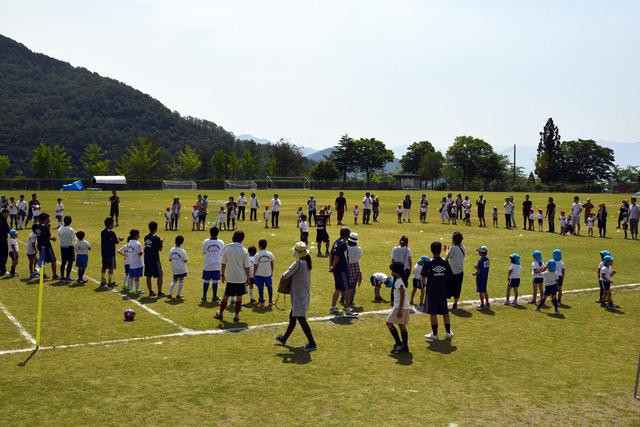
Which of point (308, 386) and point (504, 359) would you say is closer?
point (308, 386)

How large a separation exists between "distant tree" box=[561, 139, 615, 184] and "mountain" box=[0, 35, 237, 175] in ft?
297

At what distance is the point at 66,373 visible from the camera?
8.75m

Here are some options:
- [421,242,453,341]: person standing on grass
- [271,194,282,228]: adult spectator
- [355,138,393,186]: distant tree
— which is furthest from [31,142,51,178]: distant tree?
[421,242,453,341]: person standing on grass

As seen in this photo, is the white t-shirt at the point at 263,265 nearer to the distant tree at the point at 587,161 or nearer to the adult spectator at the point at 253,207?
the adult spectator at the point at 253,207

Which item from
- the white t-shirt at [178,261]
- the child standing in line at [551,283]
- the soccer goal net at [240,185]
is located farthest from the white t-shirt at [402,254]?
the soccer goal net at [240,185]

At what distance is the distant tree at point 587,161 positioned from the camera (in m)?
124

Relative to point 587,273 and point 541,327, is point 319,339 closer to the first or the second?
point 541,327

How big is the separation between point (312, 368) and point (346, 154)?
403ft

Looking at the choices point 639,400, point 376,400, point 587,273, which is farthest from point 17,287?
point 587,273

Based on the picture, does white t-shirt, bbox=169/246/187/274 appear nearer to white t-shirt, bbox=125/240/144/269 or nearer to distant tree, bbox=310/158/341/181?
white t-shirt, bbox=125/240/144/269

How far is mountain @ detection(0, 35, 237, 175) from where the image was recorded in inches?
5679

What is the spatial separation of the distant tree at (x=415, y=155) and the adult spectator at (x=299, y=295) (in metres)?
130

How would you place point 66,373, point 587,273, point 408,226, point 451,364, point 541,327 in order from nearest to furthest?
point 66,373 < point 451,364 < point 541,327 < point 587,273 < point 408,226

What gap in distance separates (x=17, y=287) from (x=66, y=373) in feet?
26.6
